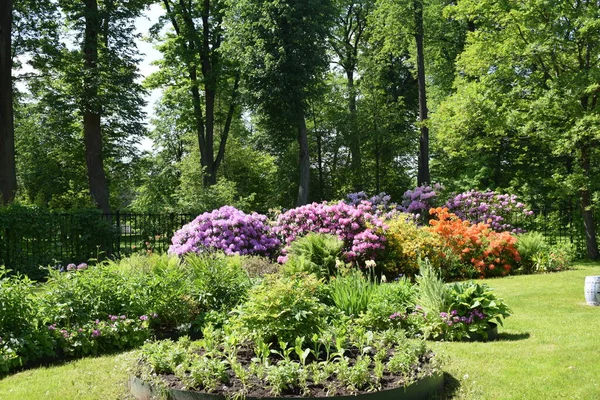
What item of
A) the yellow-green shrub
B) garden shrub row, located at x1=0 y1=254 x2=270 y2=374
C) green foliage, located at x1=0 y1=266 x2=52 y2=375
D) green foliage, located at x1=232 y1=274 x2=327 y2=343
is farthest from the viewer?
the yellow-green shrub

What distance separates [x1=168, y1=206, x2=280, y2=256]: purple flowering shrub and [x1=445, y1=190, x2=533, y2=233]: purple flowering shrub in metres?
6.98

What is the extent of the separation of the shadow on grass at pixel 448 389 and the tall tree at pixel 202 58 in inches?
707

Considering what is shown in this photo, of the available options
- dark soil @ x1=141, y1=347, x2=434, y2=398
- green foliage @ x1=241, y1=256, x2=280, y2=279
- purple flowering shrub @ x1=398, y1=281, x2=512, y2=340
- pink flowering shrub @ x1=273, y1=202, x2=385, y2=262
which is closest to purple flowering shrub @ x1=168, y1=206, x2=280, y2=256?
pink flowering shrub @ x1=273, y1=202, x2=385, y2=262

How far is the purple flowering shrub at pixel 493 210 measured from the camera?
47.9 feet

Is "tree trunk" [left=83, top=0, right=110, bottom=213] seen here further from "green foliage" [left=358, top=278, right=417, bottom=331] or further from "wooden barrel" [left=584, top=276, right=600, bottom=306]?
"wooden barrel" [left=584, top=276, right=600, bottom=306]

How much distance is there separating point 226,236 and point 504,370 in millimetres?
7078

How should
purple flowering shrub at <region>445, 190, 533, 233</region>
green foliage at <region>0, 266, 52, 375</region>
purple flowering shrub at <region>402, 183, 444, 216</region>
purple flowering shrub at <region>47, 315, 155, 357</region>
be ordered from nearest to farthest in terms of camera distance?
green foliage at <region>0, 266, 52, 375</region> → purple flowering shrub at <region>47, 315, 155, 357</region> → purple flowering shrub at <region>445, 190, 533, 233</region> → purple flowering shrub at <region>402, 183, 444, 216</region>

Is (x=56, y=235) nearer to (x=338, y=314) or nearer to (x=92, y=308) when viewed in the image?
(x=92, y=308)

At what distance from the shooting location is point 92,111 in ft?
57.9

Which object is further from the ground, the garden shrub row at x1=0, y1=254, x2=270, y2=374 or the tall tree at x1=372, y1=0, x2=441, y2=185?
the tall tree at x1=372, y1=0, x2=441, y2=185

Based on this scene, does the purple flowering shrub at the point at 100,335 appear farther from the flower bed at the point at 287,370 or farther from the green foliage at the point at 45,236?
the green foliage at the point at 45,236

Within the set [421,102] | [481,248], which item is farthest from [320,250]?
[421,102]

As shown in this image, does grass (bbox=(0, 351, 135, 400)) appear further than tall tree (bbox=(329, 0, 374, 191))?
No

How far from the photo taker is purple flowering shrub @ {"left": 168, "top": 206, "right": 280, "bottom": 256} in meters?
10.4
